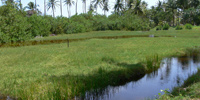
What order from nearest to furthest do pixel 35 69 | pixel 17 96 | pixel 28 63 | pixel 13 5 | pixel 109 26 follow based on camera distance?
pixel 17 96, pixel 35 69, pixel 28 63, pixel 13 5, pixel 109 26

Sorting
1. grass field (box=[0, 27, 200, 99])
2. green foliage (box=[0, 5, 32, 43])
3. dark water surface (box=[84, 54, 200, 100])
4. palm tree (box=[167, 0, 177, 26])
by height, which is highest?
palm tree (box=[167, 0, 177, 26])

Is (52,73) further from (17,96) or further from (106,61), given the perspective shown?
(106,61)

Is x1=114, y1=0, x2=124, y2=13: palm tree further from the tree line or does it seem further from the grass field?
the grass field

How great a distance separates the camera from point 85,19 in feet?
216

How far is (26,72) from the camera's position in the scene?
10844 mm

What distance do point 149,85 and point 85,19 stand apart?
5768 cm

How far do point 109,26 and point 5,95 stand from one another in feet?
181

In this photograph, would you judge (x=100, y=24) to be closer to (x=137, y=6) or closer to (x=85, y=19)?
(x=85, y=19)

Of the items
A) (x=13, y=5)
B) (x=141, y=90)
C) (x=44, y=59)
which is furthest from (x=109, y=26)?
(x=141, y=90)

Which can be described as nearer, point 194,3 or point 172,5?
point 194,3

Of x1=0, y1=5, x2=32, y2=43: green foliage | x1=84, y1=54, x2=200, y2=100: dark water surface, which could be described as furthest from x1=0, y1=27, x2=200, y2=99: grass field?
x1=0, y1=5, x2=32, y2=43: green foliage

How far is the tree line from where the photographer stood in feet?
101

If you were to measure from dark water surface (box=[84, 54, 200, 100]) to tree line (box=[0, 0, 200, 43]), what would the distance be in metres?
5.20

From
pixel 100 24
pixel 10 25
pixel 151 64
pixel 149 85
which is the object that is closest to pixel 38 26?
pixel 10 25
